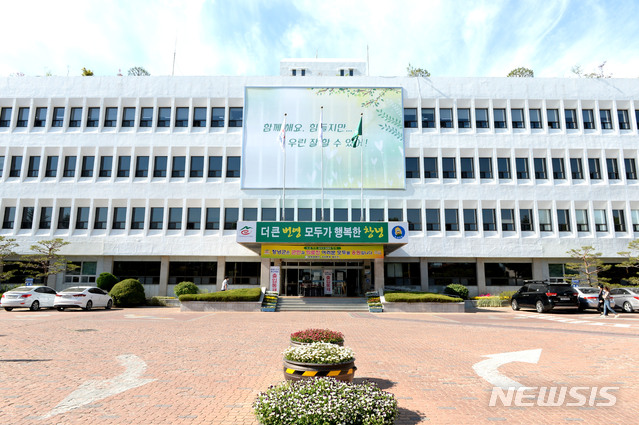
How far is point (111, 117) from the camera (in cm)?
3328

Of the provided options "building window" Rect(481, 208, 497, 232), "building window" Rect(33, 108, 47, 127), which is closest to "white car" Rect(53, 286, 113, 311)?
"building window" Rect(33, 108, 47, 127)

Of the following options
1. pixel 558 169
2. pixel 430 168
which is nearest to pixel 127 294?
pixel 430 168

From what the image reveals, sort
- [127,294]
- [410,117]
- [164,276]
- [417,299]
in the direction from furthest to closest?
1. [410,117]
2. [164,276]
3. [127,294]
4. [417,299]

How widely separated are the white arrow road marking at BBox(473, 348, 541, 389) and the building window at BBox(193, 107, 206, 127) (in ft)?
98.8

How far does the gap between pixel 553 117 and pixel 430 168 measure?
12049mm

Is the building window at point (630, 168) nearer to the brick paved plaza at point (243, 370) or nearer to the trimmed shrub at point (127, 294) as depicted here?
the brick paved plaza at point (243, 370)

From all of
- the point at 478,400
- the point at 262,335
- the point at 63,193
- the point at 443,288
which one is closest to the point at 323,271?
the point at 443,288

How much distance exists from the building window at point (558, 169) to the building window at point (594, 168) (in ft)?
7.63

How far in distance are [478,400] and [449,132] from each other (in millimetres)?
30078

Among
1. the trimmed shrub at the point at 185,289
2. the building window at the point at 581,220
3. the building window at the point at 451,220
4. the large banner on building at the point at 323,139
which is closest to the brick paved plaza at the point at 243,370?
the trimmed shrub at the point at 185,289

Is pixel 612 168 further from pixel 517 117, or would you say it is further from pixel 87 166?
pixel 87 166

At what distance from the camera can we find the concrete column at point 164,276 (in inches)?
1219

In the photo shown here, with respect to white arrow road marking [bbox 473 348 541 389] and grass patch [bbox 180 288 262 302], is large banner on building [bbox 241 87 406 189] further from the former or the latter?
white arrow road marking [bbox 473 348 541 389]

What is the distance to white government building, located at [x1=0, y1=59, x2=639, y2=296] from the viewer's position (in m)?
31.2
